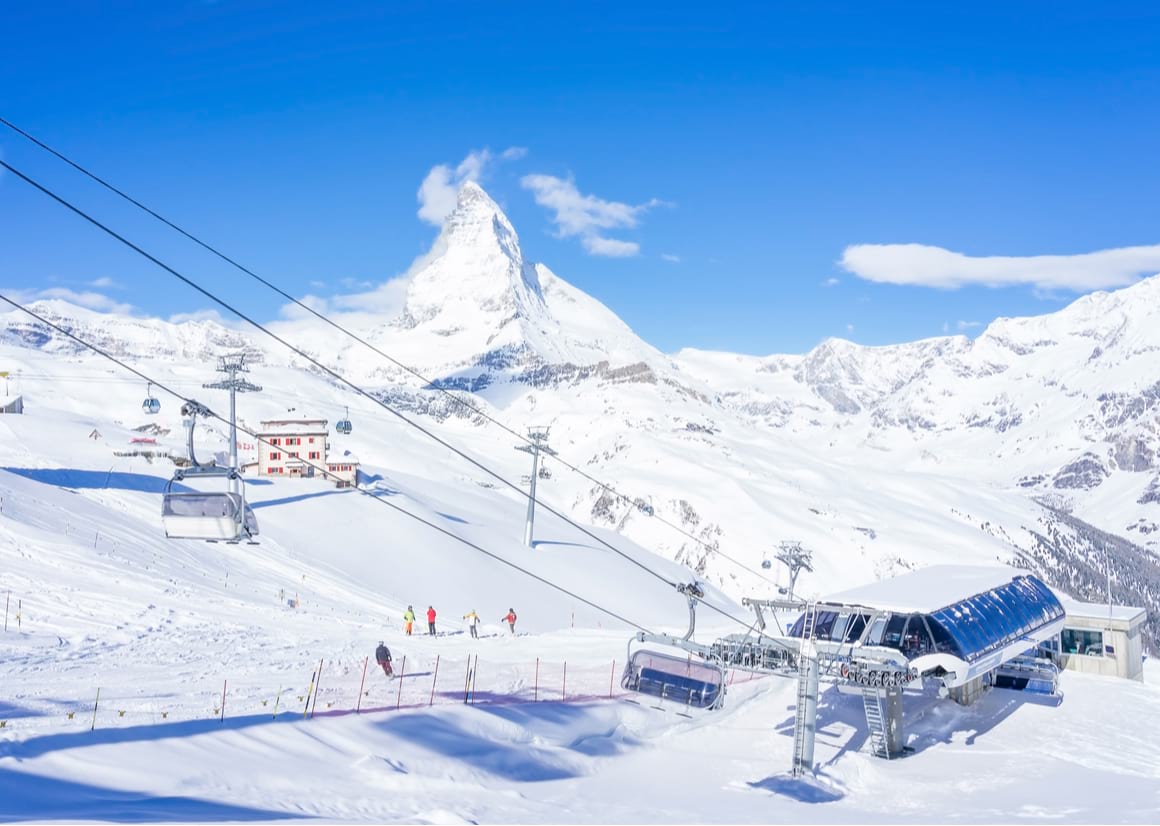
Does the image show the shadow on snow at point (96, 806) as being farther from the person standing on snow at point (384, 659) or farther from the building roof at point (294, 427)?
the building roof at point (294, 427)

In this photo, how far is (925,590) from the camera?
84.1ft

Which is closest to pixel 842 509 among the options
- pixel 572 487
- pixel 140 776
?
pixel 572 487

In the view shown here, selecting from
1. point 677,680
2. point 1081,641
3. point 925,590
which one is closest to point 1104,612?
point 1081,641

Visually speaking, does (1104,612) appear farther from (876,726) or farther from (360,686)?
(360,686)

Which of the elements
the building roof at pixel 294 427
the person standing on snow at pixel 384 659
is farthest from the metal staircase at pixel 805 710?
the building roof at pixel 294 427

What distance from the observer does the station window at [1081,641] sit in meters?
32.0

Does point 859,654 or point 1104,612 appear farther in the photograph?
point 1104,612

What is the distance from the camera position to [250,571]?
37.6m

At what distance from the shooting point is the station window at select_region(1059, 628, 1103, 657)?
32.0m

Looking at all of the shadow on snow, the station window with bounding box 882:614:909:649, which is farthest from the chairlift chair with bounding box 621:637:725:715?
the shadow on snow

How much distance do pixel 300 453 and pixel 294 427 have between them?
3.05 metres

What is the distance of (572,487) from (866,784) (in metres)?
150

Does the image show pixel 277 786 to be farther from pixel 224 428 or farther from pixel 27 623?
pixel 224 428

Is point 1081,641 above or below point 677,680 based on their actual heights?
above
